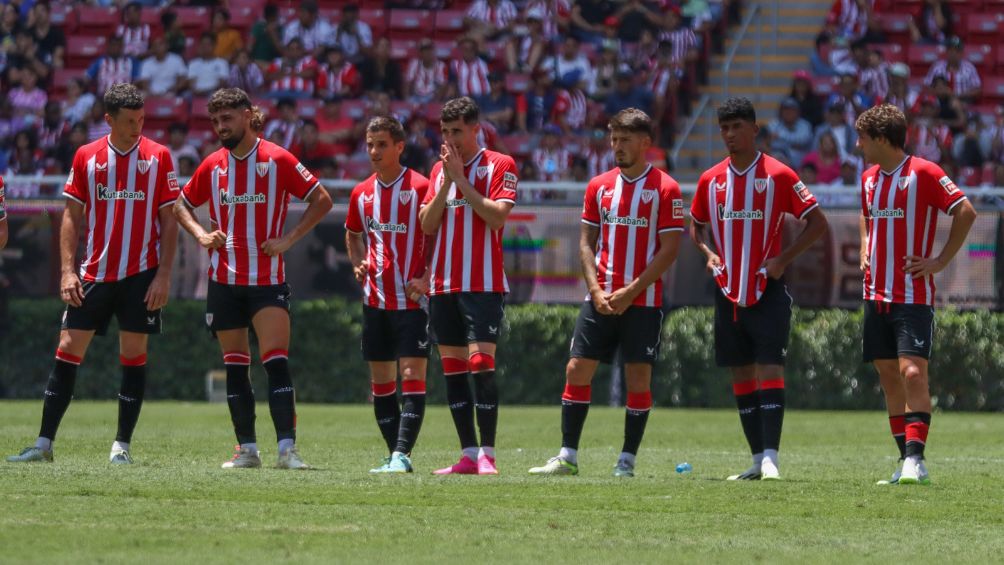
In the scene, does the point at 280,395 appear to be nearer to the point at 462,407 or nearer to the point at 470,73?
the point at 462,407

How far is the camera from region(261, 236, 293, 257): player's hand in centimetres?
1011

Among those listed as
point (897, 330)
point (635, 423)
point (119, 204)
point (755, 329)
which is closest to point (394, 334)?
point (635, 423)

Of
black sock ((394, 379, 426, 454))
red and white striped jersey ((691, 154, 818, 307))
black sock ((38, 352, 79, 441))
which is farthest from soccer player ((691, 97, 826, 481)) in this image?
black sock ((38, 352, 79, 441))

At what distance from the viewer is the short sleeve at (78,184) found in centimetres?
1038

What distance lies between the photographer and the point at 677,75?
23875 mm

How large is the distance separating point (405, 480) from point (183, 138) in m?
13.7

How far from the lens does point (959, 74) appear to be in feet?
78.7

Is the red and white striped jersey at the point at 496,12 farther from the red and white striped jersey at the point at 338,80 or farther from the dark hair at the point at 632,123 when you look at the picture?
the dark hair at the point at 632,123

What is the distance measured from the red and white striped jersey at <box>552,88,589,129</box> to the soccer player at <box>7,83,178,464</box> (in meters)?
13.3

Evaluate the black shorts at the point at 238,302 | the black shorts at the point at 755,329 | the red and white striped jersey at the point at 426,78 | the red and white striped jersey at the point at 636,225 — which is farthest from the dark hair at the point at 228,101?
the red and white striped jersey at the point at 426,78

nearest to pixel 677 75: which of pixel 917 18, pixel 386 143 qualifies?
pixel 917 18

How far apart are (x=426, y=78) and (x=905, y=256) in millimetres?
14735

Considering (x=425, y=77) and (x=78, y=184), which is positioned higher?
(x=425, y=77)

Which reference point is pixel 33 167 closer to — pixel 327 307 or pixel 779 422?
pixel 327 307
